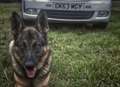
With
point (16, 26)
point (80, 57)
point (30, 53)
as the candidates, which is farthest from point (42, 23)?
point (80, 57)

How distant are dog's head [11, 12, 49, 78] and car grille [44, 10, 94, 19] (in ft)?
15.5

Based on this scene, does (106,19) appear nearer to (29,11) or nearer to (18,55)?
(29,11)

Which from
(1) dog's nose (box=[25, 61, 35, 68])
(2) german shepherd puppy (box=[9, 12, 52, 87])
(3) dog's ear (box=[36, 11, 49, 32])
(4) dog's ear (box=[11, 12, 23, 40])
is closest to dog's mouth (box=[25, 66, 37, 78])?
(2) german shepherd puppy (box=[9, 12, 52, 87])

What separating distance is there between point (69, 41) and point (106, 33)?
1.47 m

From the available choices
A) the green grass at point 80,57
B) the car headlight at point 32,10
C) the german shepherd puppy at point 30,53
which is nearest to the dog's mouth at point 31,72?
the german shepherd puppy at point 30,53

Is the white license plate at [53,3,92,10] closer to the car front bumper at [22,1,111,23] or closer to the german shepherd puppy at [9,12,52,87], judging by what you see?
the car front bumper at [22,1,111,23]

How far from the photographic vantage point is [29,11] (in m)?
10.7

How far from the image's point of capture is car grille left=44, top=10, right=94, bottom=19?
10594 mm

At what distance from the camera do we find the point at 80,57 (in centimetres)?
824

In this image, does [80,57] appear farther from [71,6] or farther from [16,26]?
[16,26]

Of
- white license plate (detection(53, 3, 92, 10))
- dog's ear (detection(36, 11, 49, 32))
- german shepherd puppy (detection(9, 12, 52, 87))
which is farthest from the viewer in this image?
white license plate (detection(53, 3, 92, 10))

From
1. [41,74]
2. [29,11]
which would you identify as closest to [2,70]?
[41,74]

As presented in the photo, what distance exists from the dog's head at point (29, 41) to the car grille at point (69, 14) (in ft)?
15.5

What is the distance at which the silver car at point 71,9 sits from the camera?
10.5 meters
